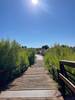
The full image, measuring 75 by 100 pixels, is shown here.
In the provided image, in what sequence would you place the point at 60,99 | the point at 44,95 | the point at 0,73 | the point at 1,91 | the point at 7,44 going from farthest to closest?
the point at 7,44
the point at 0,73
the point at 1,91
the point at 44,95
the point at 60,99

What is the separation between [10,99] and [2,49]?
5.33 metres

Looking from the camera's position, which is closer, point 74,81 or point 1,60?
point 74,81

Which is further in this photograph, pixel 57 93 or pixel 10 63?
pixel 10 63

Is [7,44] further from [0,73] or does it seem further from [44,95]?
[44,95]

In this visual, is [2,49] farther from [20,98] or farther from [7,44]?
[20,98]

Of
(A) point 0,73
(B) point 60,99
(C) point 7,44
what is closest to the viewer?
(B) point 60,99

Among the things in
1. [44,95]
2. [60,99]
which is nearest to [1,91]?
[44,95]

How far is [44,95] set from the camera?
809 cm

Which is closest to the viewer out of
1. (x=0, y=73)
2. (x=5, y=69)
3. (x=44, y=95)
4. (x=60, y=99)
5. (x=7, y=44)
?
(x=60, y=99)

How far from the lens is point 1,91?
907cm

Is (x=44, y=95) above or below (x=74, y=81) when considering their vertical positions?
below

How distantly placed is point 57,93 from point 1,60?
4.94 m

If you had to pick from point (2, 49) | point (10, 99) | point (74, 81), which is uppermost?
point (2, 49)

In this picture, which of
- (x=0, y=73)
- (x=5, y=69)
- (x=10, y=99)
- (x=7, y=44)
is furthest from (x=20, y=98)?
(x=7, y=44)
